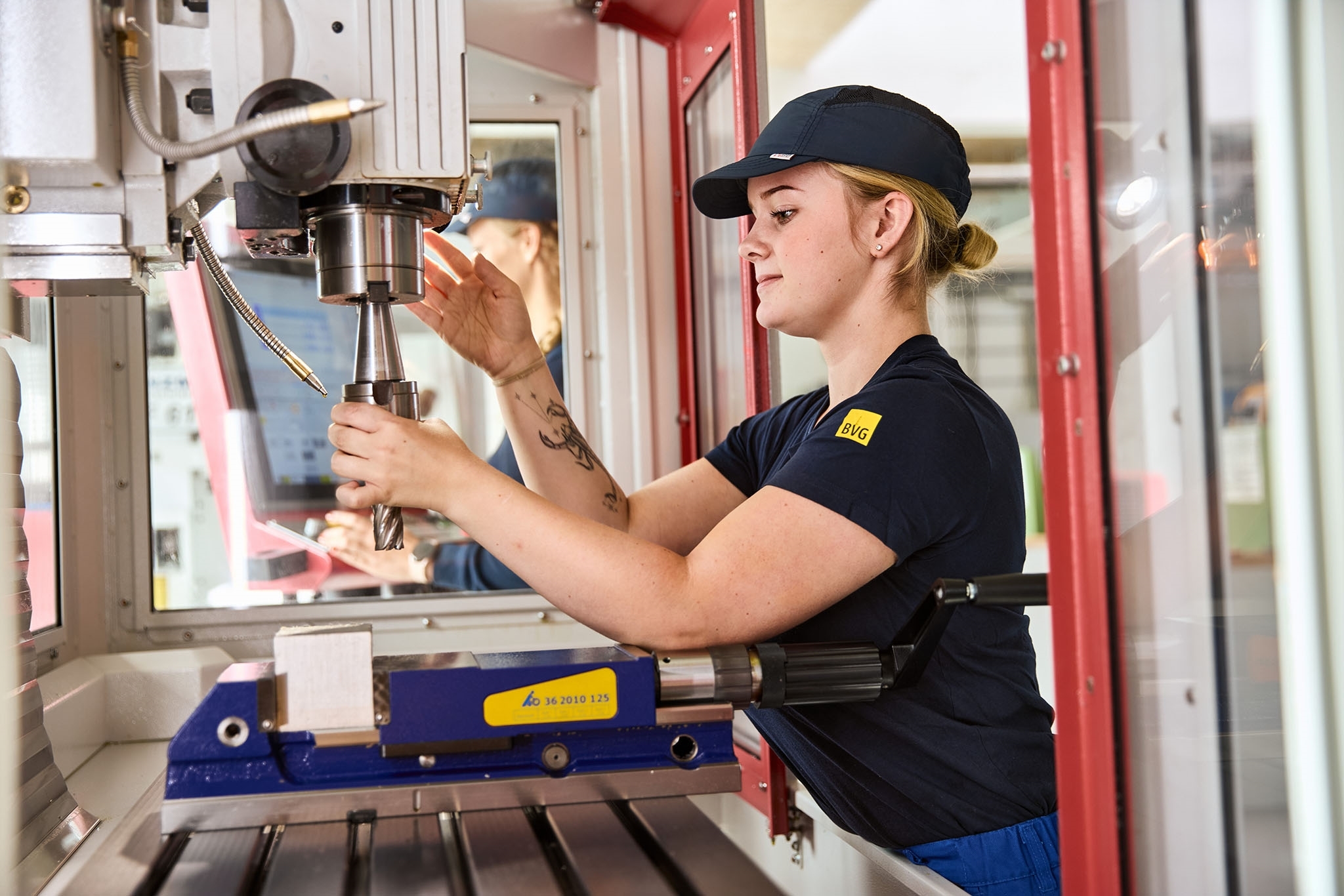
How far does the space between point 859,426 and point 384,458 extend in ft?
1.65

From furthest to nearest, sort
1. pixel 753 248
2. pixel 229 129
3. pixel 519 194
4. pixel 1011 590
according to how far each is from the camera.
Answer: pixel 519 194
pixel 753 248
pixel 1011 590
pixel 229 129

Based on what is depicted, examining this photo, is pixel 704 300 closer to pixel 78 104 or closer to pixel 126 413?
pixel 126 413

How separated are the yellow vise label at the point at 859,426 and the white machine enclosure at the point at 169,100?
48 cm

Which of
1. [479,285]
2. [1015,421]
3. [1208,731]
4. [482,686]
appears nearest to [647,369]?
[479,285]

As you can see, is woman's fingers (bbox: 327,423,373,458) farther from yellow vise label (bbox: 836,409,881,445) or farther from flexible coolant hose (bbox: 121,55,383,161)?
yellow vise label (bbox: 836,409,881,445)

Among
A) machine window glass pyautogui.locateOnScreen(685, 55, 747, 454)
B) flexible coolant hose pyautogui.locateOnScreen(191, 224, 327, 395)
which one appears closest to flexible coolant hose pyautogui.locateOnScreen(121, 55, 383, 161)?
flexible coolant hose pyautogui.locateOnScreen(191, 224, 327, 395)

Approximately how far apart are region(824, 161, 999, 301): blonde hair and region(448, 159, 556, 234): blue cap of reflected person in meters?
1.06

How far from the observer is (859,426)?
117 centimetres

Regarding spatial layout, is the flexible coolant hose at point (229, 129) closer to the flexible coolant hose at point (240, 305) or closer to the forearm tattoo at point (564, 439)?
the flexible coolant hose at point (240, 305)

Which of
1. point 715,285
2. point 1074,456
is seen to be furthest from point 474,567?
point 1074,456

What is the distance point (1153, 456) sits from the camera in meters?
0.82

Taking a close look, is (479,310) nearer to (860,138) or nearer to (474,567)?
(860,138)

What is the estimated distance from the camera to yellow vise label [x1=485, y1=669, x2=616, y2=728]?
0.95 metres

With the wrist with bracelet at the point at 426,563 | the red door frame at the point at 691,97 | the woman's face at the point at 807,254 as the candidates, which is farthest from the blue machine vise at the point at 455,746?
the wrist with bracelet at the point at 426,563
